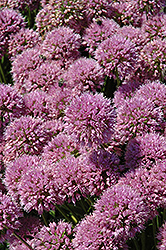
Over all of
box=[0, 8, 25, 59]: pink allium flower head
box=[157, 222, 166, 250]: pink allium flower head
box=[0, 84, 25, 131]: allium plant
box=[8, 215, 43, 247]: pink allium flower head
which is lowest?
box=[157, 222, 166, 250]: pink allium flower head

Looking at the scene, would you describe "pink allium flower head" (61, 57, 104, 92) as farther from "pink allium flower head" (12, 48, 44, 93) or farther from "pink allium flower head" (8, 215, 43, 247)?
"pink allium flower head" (8, 215, 43, 247)

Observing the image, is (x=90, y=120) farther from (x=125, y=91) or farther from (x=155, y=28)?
(x=155, y=28)

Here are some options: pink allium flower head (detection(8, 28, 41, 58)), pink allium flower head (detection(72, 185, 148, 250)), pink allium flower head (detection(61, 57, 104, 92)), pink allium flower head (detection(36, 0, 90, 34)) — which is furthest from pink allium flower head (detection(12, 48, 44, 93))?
pink allium flower head (detection(72, 185, 148, 250))

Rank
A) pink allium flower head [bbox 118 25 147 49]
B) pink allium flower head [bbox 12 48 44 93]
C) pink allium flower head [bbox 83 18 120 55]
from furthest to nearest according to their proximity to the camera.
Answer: pink allium flower head [bbox 12 48 44 93] < pink allium flower head [bbox 83 18 120 55] < pink allium flower head [bbox 118 25 147 49]

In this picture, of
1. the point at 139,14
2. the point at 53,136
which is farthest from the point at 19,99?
the point at 139,14

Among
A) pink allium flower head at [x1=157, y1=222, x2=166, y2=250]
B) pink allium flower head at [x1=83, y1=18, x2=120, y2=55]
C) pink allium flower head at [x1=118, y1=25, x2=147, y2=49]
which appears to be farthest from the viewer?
pink allium flower head at [x1=83, y1=18, x2=120, y2=55]

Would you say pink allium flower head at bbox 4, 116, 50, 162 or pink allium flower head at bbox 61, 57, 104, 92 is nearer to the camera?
pink allium flower head at bbox 4, 116, 50, 162

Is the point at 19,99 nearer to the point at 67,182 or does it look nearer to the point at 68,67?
the point at 68,67
